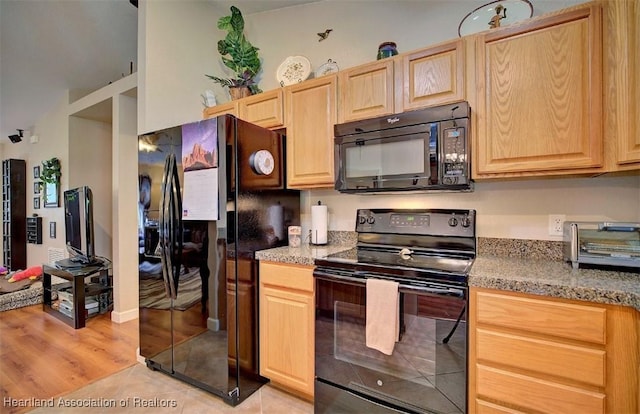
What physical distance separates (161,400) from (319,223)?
58.9 inches

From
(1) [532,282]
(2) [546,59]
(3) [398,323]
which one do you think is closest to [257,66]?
(2) [546,59]

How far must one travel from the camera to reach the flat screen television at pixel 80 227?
333 centimetres

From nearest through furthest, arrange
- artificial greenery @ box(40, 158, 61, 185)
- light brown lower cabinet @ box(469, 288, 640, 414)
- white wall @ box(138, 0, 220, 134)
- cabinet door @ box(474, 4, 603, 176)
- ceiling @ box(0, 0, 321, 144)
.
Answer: light brown lower cabinet @ box(469, 288, 640, 414) → cabinet door @ box(474, 4, 603, 176) → white wall @ box(138, 0, 220, 134) → ceiling @ box(0, 0, 321, 144) → artificial greenery @ box(40, 158, 61, 185)

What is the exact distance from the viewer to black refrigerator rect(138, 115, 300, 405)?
1.81 m

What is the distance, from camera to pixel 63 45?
3490 mm

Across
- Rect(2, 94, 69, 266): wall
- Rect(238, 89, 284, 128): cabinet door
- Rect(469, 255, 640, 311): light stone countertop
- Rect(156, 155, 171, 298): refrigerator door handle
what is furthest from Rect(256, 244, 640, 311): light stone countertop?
Rect(2, 94, 69, 266): wall

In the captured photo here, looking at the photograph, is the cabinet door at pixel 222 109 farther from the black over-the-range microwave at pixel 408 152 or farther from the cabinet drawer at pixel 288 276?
the cabinet drawer at pixel 288 276

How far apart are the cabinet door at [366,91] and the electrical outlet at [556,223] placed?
1.07 m

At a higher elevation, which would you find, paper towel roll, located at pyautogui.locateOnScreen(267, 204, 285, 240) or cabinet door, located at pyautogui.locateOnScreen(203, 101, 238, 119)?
cabinet door, located at pyautogui.locateOnScreen(203, 101, 238, 119)

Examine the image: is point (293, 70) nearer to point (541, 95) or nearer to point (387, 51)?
point (387, 51)

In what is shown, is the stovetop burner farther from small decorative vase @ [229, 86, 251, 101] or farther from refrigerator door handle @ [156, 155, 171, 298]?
small decorative vase @ [229, 86, 251, 101]

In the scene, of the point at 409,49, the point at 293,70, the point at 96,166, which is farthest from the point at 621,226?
the point at 96,166

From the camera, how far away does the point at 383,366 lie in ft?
4.93

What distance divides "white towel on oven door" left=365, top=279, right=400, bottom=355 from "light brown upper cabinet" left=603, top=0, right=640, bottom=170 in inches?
44.0
